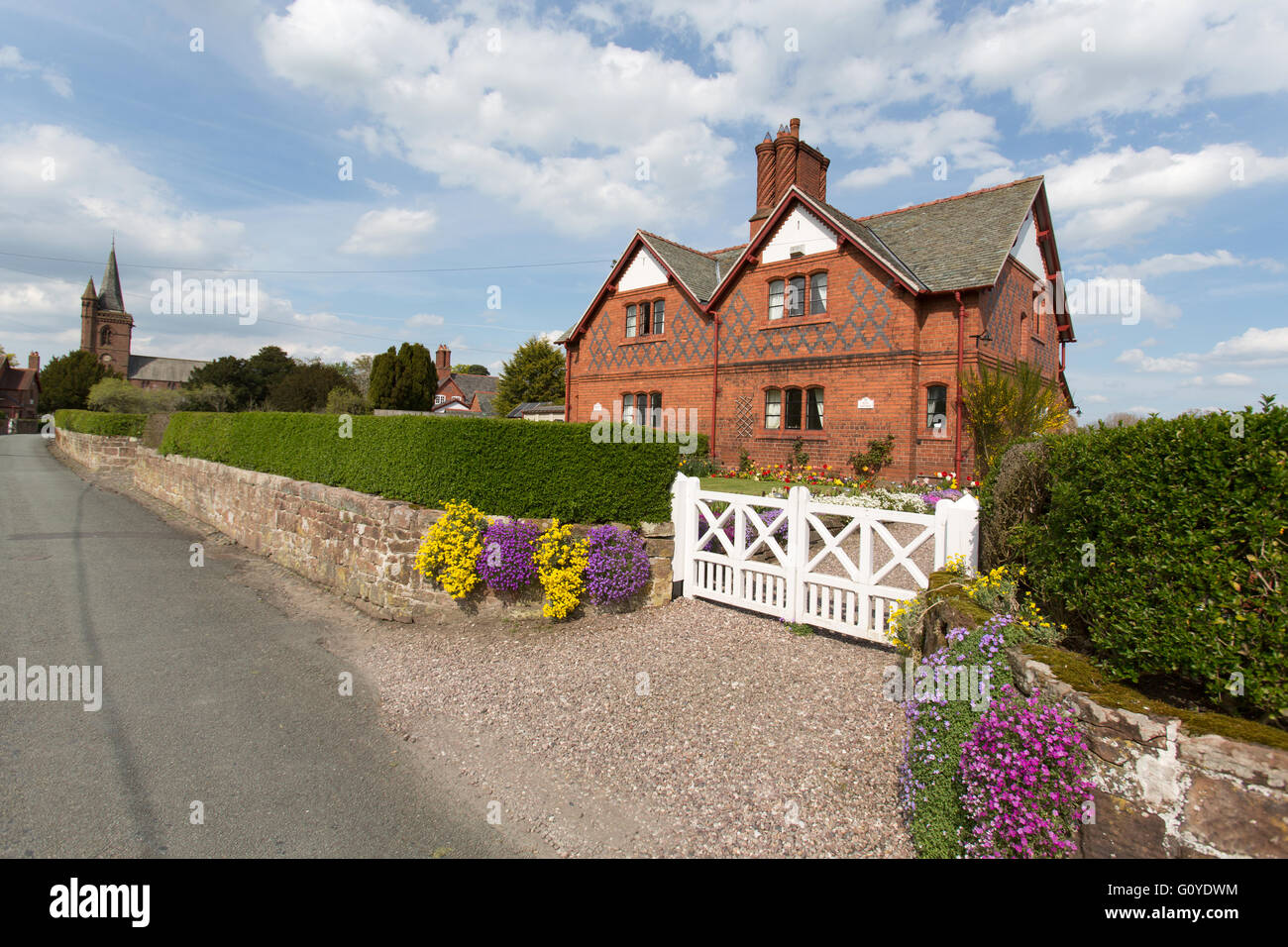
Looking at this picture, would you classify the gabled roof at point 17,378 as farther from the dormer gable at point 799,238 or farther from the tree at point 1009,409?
the tree at point 1009,409

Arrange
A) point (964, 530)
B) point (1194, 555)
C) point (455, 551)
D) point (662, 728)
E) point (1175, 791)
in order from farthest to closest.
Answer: point (455, 551)
point (964, 530)
point (662, 728)
point (1194, 555)
point (1175, 791)

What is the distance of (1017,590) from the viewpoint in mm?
4938

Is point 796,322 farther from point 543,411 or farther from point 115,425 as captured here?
point 115,425

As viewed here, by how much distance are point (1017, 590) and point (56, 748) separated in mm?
7364

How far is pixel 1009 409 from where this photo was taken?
13438 mm

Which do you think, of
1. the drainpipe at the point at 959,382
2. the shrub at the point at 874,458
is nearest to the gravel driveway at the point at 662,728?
the shrub at the point at 874,458

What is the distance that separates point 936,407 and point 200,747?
16481 millimetres

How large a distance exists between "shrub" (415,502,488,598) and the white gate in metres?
2.47

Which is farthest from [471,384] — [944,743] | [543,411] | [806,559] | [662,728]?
[944,743]

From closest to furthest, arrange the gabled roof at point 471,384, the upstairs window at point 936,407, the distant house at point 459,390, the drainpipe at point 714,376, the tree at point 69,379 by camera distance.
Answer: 1. the upstairs window at point 936,407
2. the drainpipe at point 714,376
3. the tree at point 69,379
4. the distant house at point 459,390
5. the gabled roof at point 471,384

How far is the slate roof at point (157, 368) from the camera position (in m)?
90.6

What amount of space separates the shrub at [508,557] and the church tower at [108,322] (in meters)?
96.5
